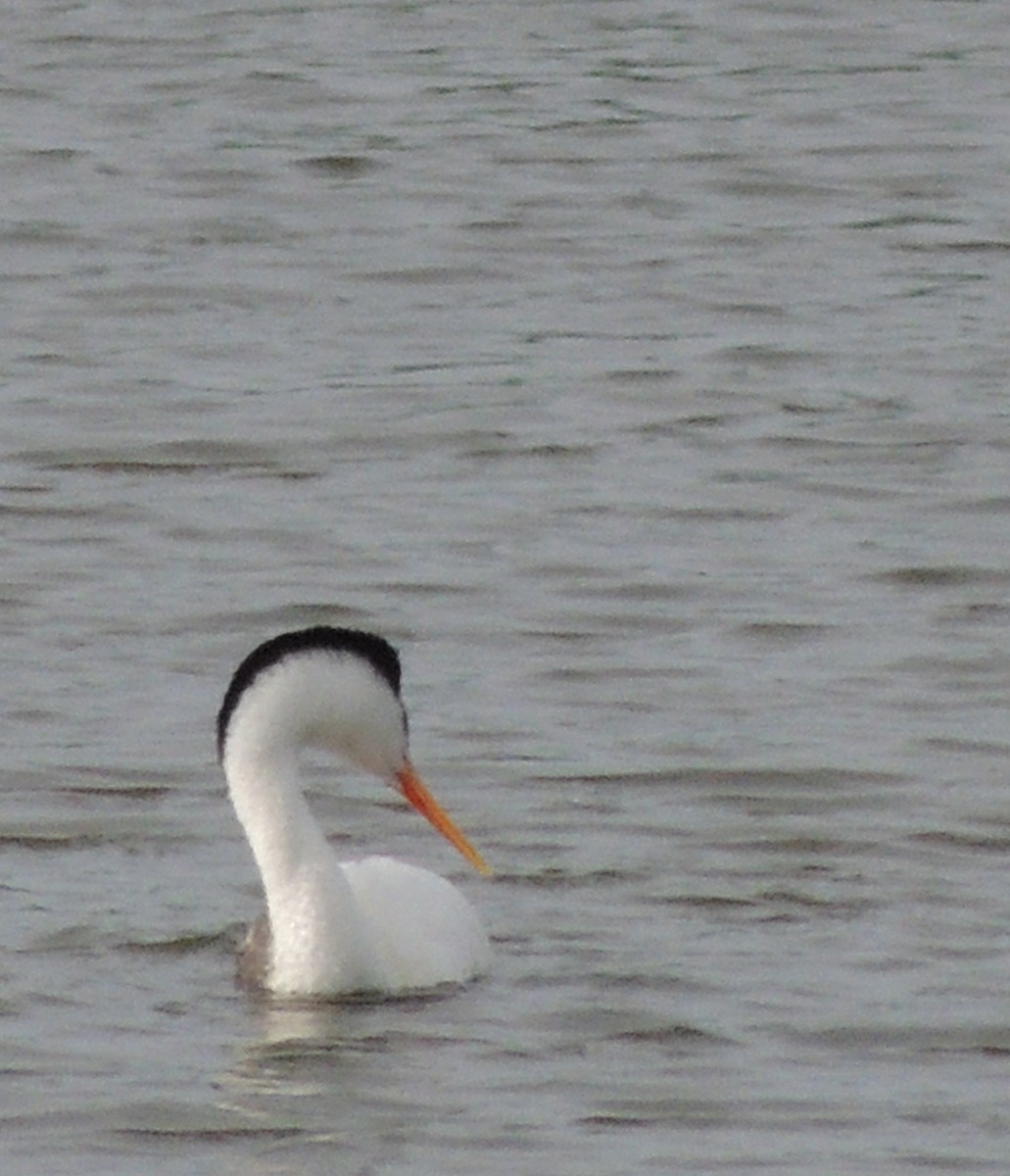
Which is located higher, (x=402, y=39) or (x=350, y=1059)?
(x=402, y=39)

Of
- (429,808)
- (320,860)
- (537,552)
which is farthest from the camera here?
(537,552)

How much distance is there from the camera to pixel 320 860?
30.5 feet

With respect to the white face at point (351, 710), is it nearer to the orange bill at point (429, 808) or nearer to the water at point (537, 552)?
the orange bill at point (429, 808)

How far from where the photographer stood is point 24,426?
588 inches

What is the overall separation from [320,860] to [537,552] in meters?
4.13

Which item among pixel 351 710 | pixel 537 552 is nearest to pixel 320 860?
pixel 351 710

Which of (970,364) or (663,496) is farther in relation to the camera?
(970,364)

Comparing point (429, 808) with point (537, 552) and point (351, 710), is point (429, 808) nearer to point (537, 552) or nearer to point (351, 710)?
point (351, 710)

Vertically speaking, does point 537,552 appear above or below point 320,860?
below

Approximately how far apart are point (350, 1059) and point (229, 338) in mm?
7475

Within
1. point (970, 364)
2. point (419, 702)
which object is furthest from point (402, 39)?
point (419, 702)

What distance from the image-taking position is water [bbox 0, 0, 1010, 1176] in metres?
8.74

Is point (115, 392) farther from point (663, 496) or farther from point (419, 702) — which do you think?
point (419, 702)

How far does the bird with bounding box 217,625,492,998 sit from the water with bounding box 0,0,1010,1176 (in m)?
0.11
